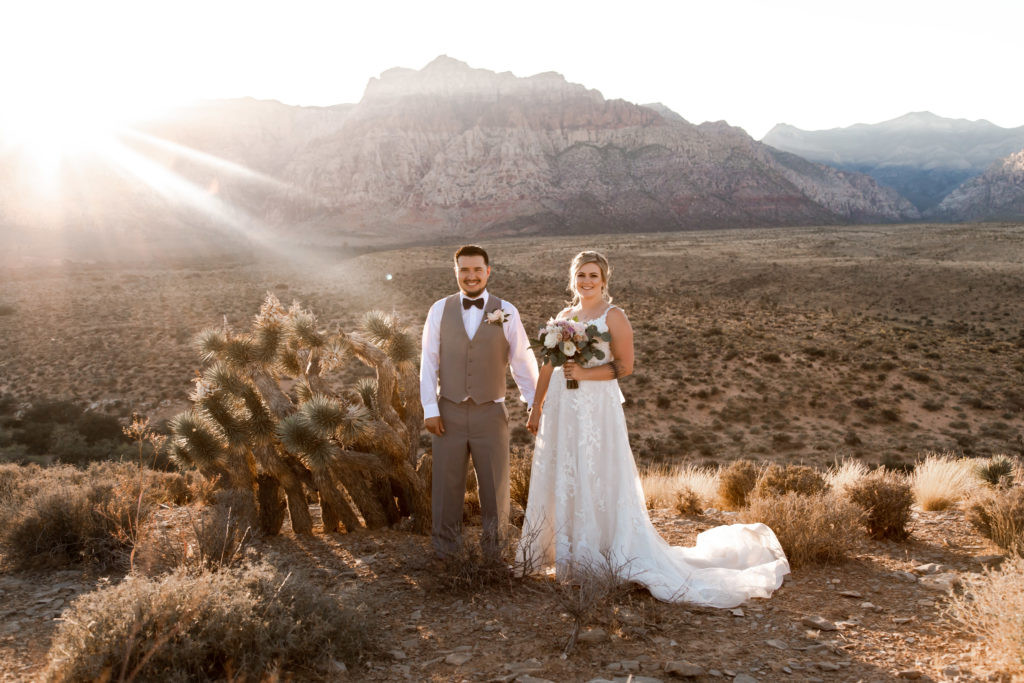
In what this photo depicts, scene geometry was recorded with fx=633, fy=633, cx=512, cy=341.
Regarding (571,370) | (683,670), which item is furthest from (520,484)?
(683,670)

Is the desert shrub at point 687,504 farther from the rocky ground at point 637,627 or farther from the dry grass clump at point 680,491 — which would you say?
the rocky ground at point 637,627

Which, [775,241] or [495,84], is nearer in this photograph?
[775,241]

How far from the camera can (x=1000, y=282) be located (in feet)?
122

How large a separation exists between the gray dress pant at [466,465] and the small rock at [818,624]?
84.4 inches

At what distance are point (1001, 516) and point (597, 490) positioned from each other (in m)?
3.68

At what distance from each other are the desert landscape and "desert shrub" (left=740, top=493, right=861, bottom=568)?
0.18 ft

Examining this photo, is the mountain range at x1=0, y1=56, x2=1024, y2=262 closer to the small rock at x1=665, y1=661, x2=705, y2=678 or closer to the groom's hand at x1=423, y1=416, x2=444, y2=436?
the groom's hand at x1=423, y1=416, x2=444, y2=436

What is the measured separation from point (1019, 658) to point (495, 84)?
186 metres

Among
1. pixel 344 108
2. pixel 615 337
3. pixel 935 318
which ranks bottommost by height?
pixel 935 318

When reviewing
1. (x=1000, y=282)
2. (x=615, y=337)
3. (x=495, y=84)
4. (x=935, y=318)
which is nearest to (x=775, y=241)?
(x=1000, y=282)

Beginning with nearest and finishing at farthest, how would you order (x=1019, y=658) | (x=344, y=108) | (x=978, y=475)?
(x=1019, y=658) < (x=978, y=475) < (x=344, y=108)

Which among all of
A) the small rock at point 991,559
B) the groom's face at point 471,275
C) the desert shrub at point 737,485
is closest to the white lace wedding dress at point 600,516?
the groom's face at point 471,275

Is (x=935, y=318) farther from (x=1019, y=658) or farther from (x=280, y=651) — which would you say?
(x=280, y=651)

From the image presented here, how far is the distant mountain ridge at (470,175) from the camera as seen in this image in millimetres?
118000
